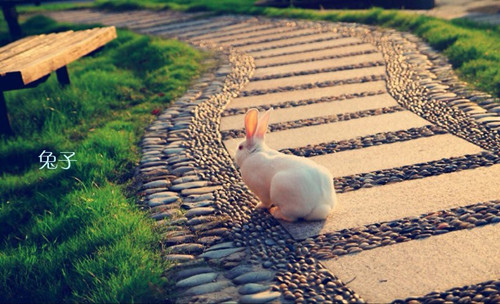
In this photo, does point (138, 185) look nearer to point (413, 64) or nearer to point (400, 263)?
point (400, 263)

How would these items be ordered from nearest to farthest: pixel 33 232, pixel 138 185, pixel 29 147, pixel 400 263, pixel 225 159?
pixel 400 263 < pixel 33 232 < pixel 138 185 < pixel 225 159 < pixel 29 147

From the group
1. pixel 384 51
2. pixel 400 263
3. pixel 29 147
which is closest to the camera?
pixel 400 263

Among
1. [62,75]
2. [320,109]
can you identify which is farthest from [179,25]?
[320,109]

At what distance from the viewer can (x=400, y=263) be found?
9.77 ft

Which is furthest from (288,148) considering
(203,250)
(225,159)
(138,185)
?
(203,250)

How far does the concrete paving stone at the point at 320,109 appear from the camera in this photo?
213 inches

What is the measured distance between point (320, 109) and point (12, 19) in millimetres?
7206

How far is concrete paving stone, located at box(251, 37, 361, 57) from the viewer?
794 cm

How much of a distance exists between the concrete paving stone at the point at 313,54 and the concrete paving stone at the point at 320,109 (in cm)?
185

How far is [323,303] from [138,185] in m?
2.01

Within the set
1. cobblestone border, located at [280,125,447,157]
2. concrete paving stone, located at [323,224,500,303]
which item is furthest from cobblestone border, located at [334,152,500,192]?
concrete paving stone, located at [323,224,500,303]

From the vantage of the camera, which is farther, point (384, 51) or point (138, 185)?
point (384, 51)

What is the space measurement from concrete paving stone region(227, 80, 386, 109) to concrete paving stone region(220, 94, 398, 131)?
257 mm

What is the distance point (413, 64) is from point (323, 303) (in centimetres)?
464
